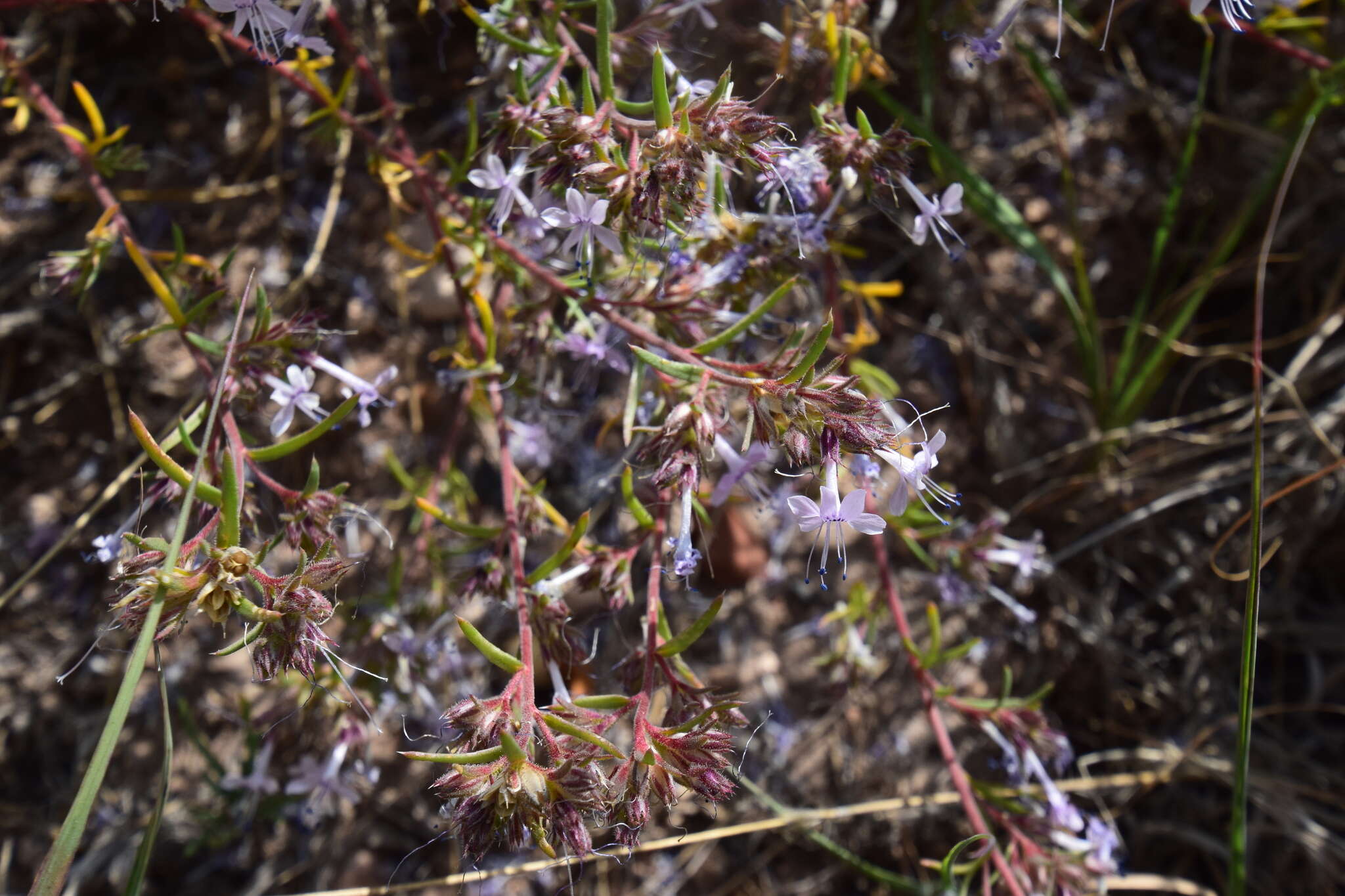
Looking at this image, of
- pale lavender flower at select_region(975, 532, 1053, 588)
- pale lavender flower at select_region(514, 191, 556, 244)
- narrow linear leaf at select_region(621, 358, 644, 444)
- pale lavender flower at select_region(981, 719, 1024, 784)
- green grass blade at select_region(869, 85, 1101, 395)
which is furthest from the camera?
green grass blade at select_region(869, 85, 1101, 395)

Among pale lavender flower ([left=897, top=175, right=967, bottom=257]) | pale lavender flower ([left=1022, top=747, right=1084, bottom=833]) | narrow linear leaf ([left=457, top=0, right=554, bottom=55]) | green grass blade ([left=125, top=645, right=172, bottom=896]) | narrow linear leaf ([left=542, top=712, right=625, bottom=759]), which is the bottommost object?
pale lavender flower ([left=1022, top=747, right=1084, bottom=833])

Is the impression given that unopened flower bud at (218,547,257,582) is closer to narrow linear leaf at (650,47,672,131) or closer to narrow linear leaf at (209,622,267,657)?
narrow linear leaf at (209,622,267,657)

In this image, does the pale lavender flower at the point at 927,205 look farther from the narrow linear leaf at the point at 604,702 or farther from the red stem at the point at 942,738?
the narrow linear leaf at the point at 604,702

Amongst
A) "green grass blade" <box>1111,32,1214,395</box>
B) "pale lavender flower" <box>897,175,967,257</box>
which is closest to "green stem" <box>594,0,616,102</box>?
"pale lavender flower" <box>897,175,967,257</box>

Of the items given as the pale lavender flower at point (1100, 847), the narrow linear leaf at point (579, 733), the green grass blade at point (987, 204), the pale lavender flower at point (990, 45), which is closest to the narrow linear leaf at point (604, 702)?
the narrow linear leaf at point (579, 733)

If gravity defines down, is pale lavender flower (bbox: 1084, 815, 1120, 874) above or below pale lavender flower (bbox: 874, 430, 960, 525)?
below

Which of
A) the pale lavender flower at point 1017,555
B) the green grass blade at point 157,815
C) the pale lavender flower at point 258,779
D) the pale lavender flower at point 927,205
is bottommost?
the pale lavender flower at point 258,779

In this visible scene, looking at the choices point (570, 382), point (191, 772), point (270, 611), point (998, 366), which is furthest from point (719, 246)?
point (191, 772)
